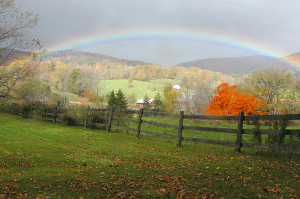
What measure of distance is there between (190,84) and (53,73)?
41458mm

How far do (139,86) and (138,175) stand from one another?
93.4 metres

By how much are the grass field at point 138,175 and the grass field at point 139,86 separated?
7848 cm

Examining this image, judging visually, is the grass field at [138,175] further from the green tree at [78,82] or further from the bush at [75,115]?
the green tree at [78,82]

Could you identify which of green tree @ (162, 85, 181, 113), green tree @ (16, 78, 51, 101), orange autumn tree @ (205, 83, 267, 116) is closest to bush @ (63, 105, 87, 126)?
green tree @ (16, 78, 51, 101)

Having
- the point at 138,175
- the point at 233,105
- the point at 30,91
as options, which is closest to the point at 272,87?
the point at 233,105

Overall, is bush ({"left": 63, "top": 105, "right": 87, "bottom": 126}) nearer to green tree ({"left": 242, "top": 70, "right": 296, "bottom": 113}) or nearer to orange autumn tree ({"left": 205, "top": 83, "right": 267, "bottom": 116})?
orange autumn tree ({"left": 205, "top": 83, "right": 267, "bottom": 116})

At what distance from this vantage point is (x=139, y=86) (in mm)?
99500

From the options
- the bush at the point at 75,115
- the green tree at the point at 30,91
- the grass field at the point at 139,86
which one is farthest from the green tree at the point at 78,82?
the bush at the point at 75,115

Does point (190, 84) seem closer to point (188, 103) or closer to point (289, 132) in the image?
point (188, 103)

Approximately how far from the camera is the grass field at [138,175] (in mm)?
5043

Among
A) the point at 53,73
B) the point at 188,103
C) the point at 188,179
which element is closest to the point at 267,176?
the point at 188,179

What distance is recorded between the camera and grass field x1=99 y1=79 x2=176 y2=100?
9007 centimetres

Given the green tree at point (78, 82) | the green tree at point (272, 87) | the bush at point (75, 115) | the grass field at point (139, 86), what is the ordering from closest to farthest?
the bush at point (75, 115), the green tree at point (272, 87), the green tree at point (78, 82), the grass field at point (139, 86)

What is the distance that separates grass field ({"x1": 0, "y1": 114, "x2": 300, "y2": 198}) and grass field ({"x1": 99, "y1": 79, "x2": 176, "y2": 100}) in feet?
257
